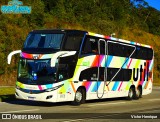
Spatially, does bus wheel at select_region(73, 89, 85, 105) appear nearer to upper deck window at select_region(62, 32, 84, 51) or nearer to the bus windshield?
upper deck window at select_region(62, 32, 84, 51)

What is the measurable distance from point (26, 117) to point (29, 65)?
5.77m

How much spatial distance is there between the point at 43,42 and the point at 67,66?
166 centimetres

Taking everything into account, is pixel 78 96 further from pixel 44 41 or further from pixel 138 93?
pixel 138 93

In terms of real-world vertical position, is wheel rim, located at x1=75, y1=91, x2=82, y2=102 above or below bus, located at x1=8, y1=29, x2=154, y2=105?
below

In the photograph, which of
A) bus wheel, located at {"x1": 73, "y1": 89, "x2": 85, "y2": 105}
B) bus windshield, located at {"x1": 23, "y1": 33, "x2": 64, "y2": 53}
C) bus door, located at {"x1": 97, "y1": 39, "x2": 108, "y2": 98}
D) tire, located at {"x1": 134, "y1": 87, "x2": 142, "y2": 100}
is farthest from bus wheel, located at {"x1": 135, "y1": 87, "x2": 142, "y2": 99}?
bus windshield, located at {"x1": 23, "y1": 33, "x2": 64, "y2": 53}

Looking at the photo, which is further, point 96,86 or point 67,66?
point 96,86

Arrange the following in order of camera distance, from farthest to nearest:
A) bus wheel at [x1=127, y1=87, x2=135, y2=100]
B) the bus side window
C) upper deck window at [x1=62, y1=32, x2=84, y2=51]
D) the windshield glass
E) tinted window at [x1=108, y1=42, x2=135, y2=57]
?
1. bus wheel at [x1=127, y1=87, x2=135, y2=100]
2. tinted window at [x1=108, y1=42, x2=135, y2=57]
3. the bus side window
4. upper deck window at [x1=62, y1=32, x2=84, y2=51]
5. the windshield glass

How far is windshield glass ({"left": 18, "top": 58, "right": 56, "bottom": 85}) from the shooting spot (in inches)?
802

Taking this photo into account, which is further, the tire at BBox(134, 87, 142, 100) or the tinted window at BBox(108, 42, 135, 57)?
the tire at BBox(134, 87, 142, 100)

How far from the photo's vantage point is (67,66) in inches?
827

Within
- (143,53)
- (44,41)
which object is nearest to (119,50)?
(143,53)

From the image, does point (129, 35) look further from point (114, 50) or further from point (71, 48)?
point (71, 48)

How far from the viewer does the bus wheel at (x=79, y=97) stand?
21.8 m

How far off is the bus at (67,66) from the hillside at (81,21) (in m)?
16.9
